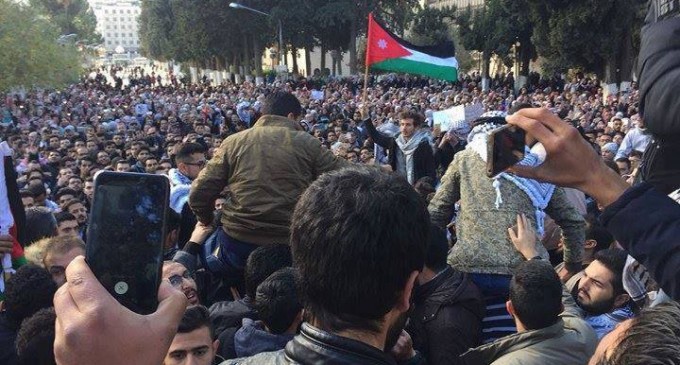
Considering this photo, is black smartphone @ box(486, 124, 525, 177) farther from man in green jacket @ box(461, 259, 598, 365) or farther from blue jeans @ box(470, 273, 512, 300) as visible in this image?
blue jeans @ box(470, 273, 512, 300)

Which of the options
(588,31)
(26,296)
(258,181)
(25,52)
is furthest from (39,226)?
(25,52)

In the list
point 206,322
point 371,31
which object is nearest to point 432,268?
point 206,322

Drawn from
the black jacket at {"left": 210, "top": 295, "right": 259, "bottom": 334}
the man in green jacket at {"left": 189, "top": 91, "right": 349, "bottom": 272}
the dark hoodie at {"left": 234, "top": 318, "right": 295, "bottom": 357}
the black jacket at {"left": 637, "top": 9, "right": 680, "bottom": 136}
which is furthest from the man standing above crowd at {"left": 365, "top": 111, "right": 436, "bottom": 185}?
the black jacket at {"left": 637, "top": 9, "right": 680, "bottom": 136}

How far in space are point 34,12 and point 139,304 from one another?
115ft

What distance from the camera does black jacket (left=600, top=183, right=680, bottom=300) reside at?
1497 mm

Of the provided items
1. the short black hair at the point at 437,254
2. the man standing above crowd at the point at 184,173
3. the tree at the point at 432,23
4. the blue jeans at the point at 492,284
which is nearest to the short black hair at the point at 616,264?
the blue jeans at the point at 492,284

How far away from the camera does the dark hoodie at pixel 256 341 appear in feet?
9.68

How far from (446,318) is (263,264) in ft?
2.90

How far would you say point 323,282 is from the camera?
4.81 ft

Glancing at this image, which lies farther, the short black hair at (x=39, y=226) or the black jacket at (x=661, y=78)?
the short black hair at (x=39, y=226)

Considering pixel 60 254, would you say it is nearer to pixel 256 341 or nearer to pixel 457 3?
pixel 256 341

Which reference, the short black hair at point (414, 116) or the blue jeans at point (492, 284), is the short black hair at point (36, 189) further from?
the blue jeans at point (492, 284)

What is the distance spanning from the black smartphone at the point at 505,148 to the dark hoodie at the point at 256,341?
5.10 feet

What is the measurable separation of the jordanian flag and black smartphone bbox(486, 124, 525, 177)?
899 centimetres
